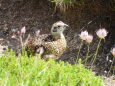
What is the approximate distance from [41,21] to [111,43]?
6.32 ft

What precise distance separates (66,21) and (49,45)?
119 inches

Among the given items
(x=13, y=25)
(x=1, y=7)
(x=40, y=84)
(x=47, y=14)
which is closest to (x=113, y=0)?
(x=47, y=14)

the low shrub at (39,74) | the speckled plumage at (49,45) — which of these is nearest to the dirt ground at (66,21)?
the speckled plumage at (49,45)

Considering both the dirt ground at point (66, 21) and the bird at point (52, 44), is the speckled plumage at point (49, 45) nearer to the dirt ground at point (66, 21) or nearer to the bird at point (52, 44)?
the bird at point (52, 44)

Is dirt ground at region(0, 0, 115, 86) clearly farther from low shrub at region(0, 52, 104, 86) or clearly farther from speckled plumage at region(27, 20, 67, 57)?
low shrub at region(0, 52, 104, 86)

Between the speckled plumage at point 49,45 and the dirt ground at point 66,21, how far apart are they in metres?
1.66

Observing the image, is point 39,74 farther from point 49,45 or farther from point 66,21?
point 66,21

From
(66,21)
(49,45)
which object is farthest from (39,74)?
(66,21)

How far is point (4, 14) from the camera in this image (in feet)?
31.5

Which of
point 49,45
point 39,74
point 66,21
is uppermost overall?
point 66,21

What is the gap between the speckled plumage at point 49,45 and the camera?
5523mm

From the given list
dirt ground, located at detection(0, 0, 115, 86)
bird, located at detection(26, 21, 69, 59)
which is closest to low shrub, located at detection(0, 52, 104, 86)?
bird, located at detection(26, 21, 69, 59)

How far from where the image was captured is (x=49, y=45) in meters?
5.54

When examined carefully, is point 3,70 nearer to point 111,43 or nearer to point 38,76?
point 38,76
